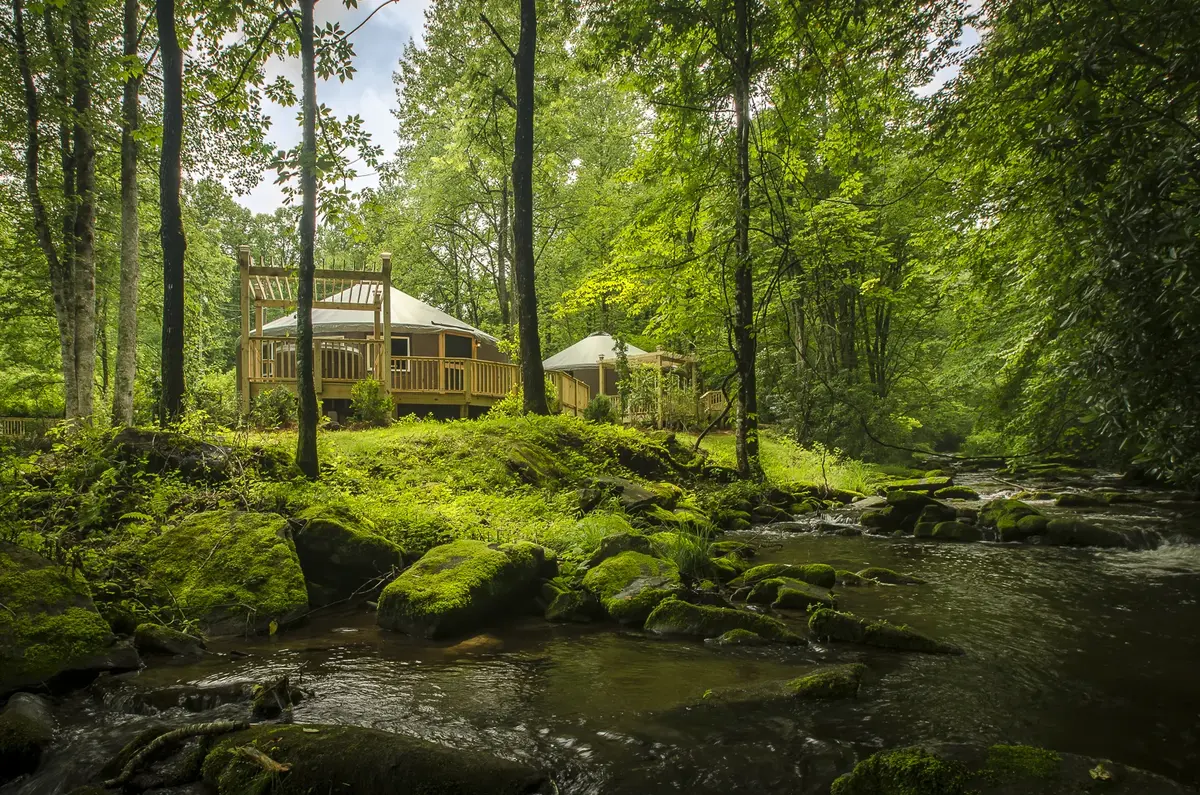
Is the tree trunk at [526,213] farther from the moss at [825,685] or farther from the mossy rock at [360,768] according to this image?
the mossy rock at [360,768]

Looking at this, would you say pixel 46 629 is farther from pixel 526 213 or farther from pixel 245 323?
pixel 526 213

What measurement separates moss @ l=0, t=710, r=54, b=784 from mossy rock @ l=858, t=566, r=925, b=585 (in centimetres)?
723

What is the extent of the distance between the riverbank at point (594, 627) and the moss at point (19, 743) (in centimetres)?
9

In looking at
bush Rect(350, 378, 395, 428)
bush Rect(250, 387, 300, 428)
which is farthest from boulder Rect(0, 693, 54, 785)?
bush Rect(350, 378, 395, 428)

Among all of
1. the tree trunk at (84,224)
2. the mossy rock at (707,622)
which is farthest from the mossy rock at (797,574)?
the tree trunk at (84,224)

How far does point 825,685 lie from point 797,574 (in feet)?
9.66

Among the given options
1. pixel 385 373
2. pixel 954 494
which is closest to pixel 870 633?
pixel 954 494

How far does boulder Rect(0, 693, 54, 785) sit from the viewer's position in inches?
125

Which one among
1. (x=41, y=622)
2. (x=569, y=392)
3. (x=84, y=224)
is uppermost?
(x=84, y=224)

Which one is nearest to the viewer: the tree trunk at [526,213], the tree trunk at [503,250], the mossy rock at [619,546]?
the mossy rock at [619,546]

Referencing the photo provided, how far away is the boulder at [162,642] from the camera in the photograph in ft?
15.6

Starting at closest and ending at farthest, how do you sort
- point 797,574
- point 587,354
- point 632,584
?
point 632,584
point 797,574
point 587,354

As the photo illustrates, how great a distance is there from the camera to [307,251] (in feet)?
27.0

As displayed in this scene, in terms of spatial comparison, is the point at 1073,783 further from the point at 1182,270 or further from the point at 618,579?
the point at 618,579
